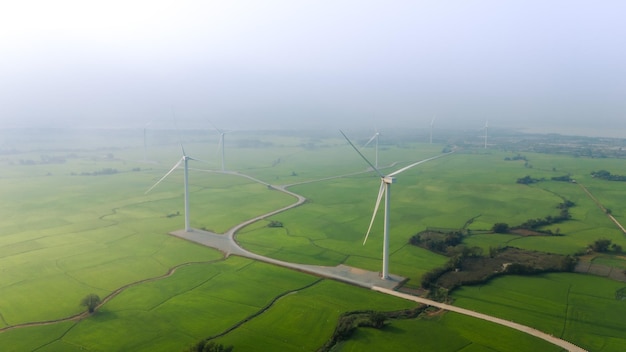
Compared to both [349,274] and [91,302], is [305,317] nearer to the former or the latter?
[349,274]

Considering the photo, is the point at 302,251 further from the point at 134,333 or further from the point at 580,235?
the point at 580,235

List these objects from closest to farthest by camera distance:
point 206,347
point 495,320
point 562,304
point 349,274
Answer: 1. point 206,347
2. point 495,320
3. point 562,304
4. point 349,274

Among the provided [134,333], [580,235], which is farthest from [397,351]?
[580,235]

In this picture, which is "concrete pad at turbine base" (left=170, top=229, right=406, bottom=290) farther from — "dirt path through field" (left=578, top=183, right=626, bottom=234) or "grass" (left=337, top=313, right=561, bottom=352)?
"dirt path through field" (left=578, top=183, right=626, bottom=234)

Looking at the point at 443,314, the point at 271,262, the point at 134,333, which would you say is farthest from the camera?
the point at 271,262

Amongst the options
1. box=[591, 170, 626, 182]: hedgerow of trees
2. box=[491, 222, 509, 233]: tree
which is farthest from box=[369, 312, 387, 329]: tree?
box=[591, 170, 626, 182]: hedgerow of trees

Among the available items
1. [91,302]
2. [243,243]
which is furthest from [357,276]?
[91,302]
